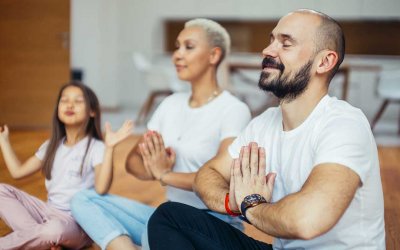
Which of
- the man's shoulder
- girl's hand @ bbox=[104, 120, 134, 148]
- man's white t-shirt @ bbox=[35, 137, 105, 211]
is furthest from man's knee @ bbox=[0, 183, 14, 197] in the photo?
the man's shoulder

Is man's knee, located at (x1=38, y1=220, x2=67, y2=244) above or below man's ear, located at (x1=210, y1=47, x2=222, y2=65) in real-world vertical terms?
below

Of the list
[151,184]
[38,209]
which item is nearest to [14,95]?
[151,184]

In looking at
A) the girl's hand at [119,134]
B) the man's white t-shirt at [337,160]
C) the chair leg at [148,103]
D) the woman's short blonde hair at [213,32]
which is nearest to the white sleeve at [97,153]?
the girl's hand at [119,134]

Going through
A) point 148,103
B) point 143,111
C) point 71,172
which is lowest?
point 143,111

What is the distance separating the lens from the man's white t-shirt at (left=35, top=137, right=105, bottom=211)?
1.79 metres

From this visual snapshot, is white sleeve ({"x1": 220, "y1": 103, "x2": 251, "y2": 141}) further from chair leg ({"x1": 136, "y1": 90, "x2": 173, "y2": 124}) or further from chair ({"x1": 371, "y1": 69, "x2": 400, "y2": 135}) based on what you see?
chair ({"x1": 371, "y1": 69, "x2": 400, "y2": 135})

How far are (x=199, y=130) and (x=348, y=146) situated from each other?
713mm

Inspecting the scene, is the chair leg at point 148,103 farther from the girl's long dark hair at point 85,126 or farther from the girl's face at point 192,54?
the girl's face at point 192,54

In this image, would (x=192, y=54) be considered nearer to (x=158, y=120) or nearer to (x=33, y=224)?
(x=158, y=120)

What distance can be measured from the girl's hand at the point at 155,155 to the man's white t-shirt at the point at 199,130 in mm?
Result: 67

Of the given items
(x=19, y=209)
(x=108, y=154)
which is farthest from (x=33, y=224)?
(x=108, y=154)

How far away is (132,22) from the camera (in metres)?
7.12

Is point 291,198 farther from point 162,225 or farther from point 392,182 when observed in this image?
point 392,182

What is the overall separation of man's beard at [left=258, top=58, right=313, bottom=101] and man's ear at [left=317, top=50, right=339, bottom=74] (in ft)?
0.07
